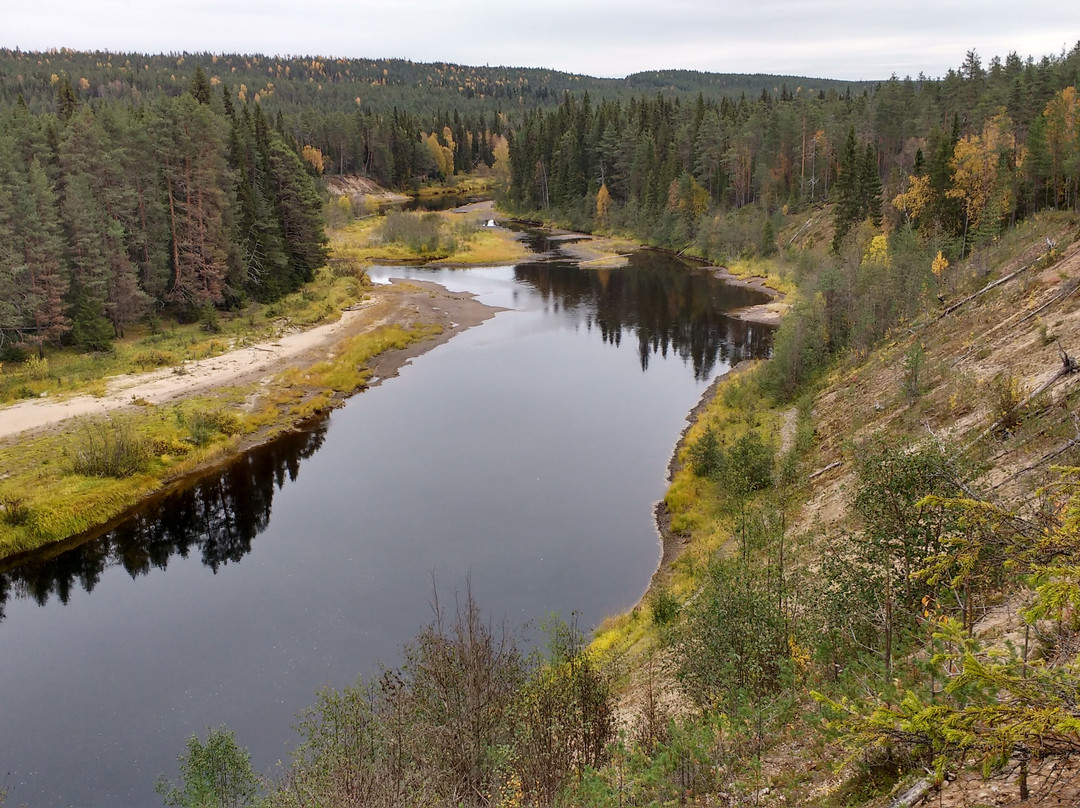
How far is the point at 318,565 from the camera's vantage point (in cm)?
2684

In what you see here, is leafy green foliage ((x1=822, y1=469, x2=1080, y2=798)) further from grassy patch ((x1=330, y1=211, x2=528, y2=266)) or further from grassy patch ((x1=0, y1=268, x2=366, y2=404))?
grassy patch ((x1=330, y1=211, x2=528, y2=266))

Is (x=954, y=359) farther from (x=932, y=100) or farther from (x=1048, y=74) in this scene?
(x=932, y=100)

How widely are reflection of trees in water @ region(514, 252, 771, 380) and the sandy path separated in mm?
9927

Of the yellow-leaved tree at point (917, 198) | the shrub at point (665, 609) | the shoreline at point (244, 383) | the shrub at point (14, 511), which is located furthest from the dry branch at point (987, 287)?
the shrub at point (14, 511)

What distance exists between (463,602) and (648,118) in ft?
346

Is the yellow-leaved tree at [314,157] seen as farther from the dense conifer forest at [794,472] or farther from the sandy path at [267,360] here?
the sandy path at [267,360]

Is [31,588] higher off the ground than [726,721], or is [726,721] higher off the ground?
[726,721]

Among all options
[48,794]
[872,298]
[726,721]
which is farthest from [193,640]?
[872,298]

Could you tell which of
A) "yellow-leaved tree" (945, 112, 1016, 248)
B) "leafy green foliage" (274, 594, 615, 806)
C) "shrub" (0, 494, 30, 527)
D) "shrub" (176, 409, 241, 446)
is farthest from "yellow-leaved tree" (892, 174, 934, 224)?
"shrub" (0, 494, 30, 527)

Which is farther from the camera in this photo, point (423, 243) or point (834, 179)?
point (423, 243)

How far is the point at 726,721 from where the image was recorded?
477 inches

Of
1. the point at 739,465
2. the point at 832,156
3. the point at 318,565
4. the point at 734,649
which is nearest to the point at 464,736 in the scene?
the point at 734,649

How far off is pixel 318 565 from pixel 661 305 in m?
45.5

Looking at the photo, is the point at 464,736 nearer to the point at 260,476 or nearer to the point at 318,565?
the point at 318,565
